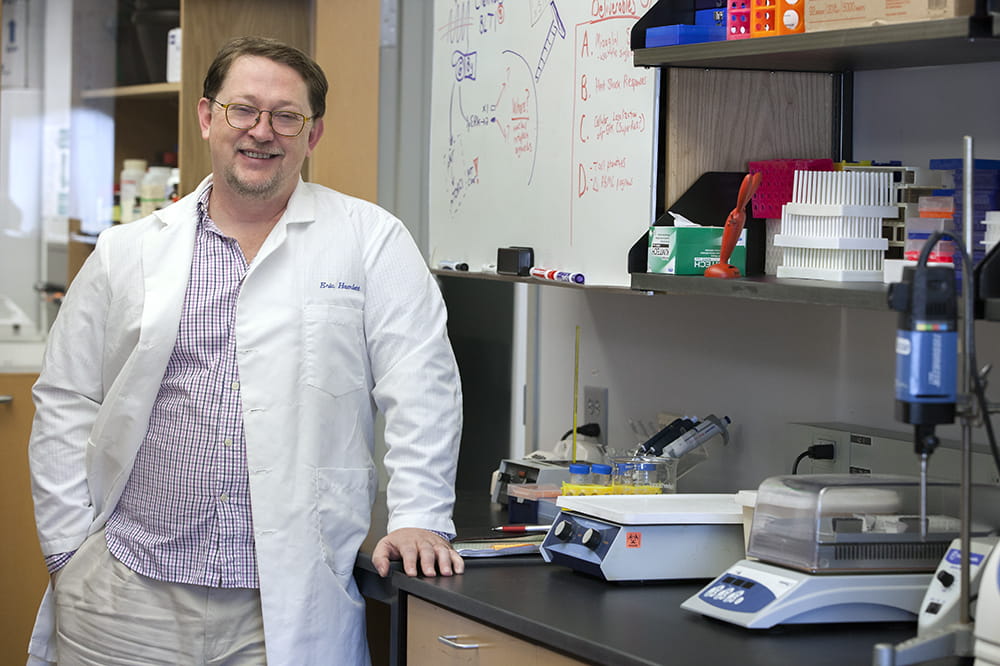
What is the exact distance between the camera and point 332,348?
2.21 meters

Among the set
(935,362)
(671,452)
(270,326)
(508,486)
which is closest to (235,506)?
(270,326)

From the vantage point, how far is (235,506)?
2.14 m

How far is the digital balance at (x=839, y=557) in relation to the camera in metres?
1.74

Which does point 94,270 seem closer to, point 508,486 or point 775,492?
point 508,486

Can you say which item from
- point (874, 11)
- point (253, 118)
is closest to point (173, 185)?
point (253, 118)

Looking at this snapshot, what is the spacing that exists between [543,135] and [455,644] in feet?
3.47

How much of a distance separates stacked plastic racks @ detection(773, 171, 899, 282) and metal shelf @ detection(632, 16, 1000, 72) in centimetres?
20

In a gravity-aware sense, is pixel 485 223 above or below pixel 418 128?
below

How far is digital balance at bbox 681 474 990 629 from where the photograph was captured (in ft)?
5.71

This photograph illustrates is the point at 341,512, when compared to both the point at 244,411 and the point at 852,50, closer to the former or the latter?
the point at 244,411

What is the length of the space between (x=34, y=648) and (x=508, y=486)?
37.8 inches

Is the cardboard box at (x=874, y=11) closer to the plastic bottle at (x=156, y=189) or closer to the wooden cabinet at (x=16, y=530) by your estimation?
the plastic bottle at (x=156, y=189)

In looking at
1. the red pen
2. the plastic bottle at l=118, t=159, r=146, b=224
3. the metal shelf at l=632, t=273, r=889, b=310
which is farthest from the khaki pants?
the plastic bottle at l=118, t=159, r=146, b=224

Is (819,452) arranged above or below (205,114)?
below
